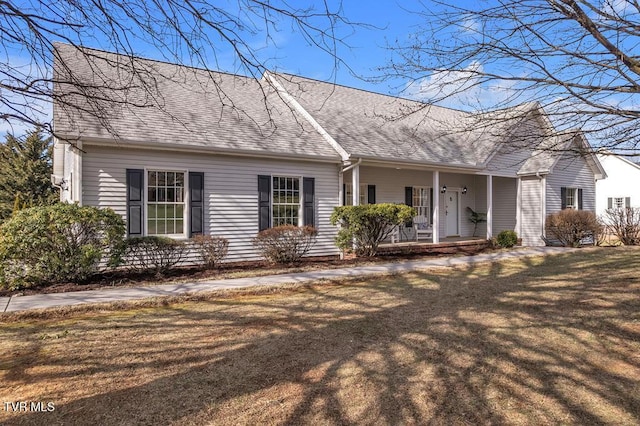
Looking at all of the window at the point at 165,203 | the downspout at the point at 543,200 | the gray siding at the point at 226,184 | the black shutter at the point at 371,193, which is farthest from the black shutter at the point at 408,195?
the window at the point at 165,203

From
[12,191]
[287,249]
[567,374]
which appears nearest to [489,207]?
[287,249]

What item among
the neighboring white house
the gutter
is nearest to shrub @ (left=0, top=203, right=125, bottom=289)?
the gutter

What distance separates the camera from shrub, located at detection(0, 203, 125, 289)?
7.04 metres

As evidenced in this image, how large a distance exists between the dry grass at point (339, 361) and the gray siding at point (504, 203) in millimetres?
11033

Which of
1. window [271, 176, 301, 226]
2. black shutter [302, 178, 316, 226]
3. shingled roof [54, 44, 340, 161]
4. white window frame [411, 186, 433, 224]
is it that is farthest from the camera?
white window frame [411, 186, 433, 224]

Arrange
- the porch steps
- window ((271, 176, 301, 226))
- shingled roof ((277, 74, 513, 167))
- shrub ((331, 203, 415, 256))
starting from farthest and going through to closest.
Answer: shingled roof ((277, 74, 513, 167)), the porch steps, window ((271, 176, 301, 226)), shrub ((331, 203, 415, 256))

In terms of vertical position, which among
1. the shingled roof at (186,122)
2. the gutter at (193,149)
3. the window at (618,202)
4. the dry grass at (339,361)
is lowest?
the dry grass at (339,361)

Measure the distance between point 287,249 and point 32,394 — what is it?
697 cm

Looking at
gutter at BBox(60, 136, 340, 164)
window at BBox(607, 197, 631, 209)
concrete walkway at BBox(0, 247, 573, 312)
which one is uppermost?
gutter at BBox(60, 136, 340, 164)

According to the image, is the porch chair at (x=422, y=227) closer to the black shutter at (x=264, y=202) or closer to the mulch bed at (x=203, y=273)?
the mulch bed at (x=203, y=273)

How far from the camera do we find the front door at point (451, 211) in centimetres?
1709

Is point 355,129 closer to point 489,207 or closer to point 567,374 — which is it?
point 489,207

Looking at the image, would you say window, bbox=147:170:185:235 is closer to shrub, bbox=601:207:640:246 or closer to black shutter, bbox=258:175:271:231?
black shutter, bbox=258:175:271:231

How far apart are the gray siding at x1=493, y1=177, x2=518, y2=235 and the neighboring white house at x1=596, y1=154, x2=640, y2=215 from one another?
16064 mm
